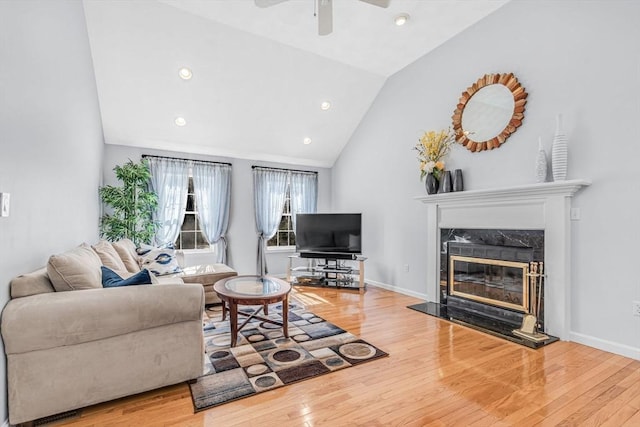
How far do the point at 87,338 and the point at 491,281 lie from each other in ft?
12.6

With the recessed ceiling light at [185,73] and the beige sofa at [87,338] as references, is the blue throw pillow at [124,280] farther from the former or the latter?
the recessed ceiling light at [185,73]

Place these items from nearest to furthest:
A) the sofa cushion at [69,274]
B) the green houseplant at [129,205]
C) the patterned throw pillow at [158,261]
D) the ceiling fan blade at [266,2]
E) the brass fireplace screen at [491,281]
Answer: the sofa cushion at [69,274] → the ceiling fan blade at [266,2] → the brass fireplace screen at [491,281] → the patterned throw pillow at [158,261] → the green houseplant at [129,205]

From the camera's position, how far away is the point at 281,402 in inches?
76.2

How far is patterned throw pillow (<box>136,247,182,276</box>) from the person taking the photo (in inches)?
152

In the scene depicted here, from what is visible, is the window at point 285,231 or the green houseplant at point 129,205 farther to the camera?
the window at point 285,231

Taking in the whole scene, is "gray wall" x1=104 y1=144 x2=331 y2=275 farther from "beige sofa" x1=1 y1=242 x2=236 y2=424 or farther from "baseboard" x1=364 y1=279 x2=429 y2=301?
"beige sofa" x1=1 y1=242 x2=236 y2=424

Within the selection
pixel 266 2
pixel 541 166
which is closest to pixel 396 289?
pixel 541 166

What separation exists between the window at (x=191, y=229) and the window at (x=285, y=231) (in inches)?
55.4

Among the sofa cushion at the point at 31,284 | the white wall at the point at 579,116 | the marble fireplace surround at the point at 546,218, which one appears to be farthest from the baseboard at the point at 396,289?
the sofa cushion at the point at 31,284

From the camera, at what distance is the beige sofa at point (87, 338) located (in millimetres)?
1624

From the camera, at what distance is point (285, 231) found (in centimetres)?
632

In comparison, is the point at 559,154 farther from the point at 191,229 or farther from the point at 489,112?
the point at 191,229

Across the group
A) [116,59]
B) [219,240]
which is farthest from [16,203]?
[219,240]

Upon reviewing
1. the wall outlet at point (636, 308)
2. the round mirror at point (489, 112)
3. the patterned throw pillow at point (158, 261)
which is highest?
the round mirror at point (489, 112)
